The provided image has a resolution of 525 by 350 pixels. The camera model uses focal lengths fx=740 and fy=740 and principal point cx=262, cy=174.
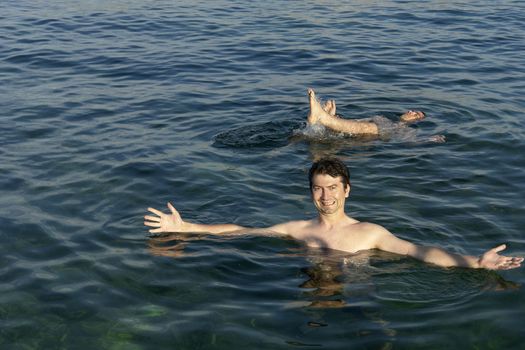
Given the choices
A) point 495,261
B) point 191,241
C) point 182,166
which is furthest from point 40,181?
point 495,261

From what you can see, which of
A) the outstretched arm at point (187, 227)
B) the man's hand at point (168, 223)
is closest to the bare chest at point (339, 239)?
the outstretched arm at point (187, 227)

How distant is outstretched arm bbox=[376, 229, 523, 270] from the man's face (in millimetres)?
573

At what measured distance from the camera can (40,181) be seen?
1027 cm

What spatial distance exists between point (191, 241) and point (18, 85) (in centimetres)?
862

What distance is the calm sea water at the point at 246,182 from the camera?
6746mm

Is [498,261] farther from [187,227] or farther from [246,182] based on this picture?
[246,182]

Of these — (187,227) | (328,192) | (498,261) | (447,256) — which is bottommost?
(187,227)

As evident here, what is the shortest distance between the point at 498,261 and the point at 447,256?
666 millimetres

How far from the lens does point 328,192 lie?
7.59 m

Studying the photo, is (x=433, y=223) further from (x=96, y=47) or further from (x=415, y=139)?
(x=96, y=47)

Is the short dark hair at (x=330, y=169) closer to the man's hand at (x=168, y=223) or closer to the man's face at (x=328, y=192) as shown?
the man's face at (x=328, y=192)

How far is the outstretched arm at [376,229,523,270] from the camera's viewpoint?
6.50 metres

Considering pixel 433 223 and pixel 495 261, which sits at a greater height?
pixel 495 261

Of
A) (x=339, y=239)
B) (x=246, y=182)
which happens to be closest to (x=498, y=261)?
(x=339, y=239)
